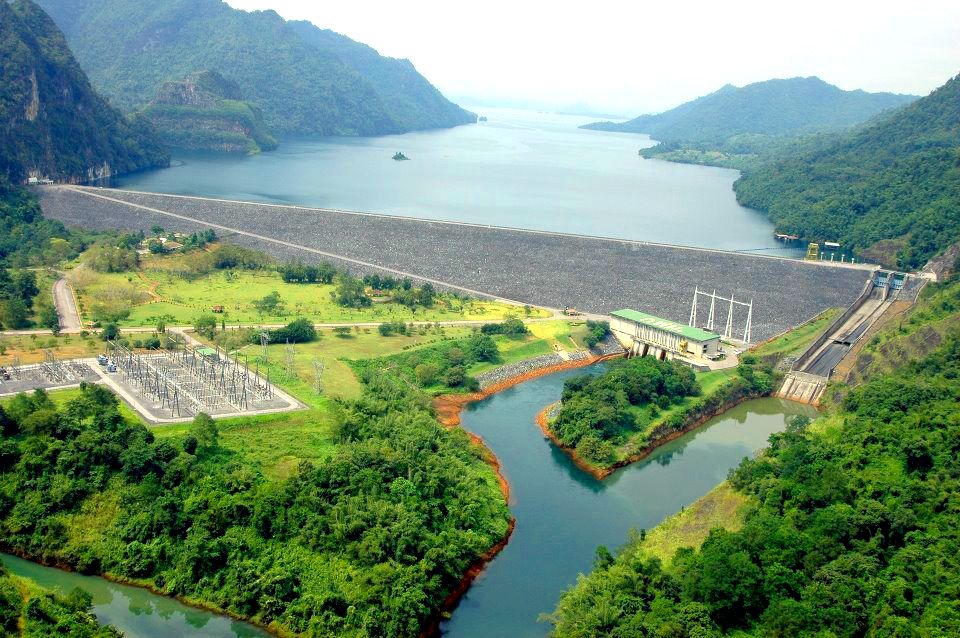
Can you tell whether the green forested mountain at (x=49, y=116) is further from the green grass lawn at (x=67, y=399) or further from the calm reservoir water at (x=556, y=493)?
the calm reservoir water at (x=556, y=493)

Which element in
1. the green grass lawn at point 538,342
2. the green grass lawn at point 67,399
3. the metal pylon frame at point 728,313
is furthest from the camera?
the metal pylon frame at point 728,313

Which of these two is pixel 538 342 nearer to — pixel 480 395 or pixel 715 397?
pixel 480 395

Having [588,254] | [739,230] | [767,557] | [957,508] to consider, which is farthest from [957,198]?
[767,557]

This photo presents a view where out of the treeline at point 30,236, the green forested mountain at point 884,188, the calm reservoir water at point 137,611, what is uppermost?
the green forested mountain at point 884,188

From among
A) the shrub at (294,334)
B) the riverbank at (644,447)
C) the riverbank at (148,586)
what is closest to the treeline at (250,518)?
the riverbank at (148,586)

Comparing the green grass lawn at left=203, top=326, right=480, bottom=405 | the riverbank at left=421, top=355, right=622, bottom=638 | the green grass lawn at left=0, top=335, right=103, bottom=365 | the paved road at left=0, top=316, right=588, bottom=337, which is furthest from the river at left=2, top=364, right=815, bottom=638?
the green grass lawn at left=0, top=335, right=103, bottom=365

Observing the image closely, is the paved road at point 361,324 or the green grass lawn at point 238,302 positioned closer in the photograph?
the paved road at point 361,324

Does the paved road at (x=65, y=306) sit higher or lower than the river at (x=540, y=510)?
higher

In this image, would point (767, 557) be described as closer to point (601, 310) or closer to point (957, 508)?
point (957, 508)

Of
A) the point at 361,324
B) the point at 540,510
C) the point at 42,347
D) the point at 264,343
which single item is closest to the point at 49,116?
the point at 42,347
